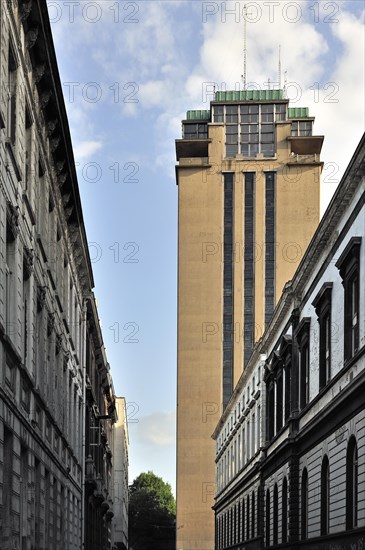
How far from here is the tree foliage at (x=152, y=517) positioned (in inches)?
5192

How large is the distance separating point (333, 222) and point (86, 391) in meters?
20.9

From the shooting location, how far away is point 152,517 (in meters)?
136

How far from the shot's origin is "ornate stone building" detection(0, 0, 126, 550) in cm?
2177

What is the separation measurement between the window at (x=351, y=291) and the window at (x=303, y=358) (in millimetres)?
7112

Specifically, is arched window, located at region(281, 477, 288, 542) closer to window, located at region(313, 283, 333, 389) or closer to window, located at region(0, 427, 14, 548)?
window, located at region(313, 283, 333, 389)

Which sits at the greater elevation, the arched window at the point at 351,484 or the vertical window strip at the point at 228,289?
the vertical window strip at the point at 228,289

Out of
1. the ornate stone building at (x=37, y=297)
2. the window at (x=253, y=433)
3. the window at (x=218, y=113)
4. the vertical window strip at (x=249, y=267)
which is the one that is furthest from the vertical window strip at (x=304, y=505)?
the window at (x=218, y=113)

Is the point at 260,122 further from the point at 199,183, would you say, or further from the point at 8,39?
the point at 8,39

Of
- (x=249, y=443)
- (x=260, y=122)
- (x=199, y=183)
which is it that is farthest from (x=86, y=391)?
(x=260, y=122)

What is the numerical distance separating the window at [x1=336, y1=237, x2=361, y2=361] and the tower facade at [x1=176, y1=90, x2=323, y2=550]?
69.6 m

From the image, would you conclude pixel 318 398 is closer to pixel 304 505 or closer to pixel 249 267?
pixel 304 505

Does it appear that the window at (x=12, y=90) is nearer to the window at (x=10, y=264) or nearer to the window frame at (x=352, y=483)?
the window at (x=10, y=264)

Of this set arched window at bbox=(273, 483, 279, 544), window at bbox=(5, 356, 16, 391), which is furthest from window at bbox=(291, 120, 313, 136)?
window at bbox=(5, 356, 16, 391)

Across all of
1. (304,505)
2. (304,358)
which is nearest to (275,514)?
(304,505)
